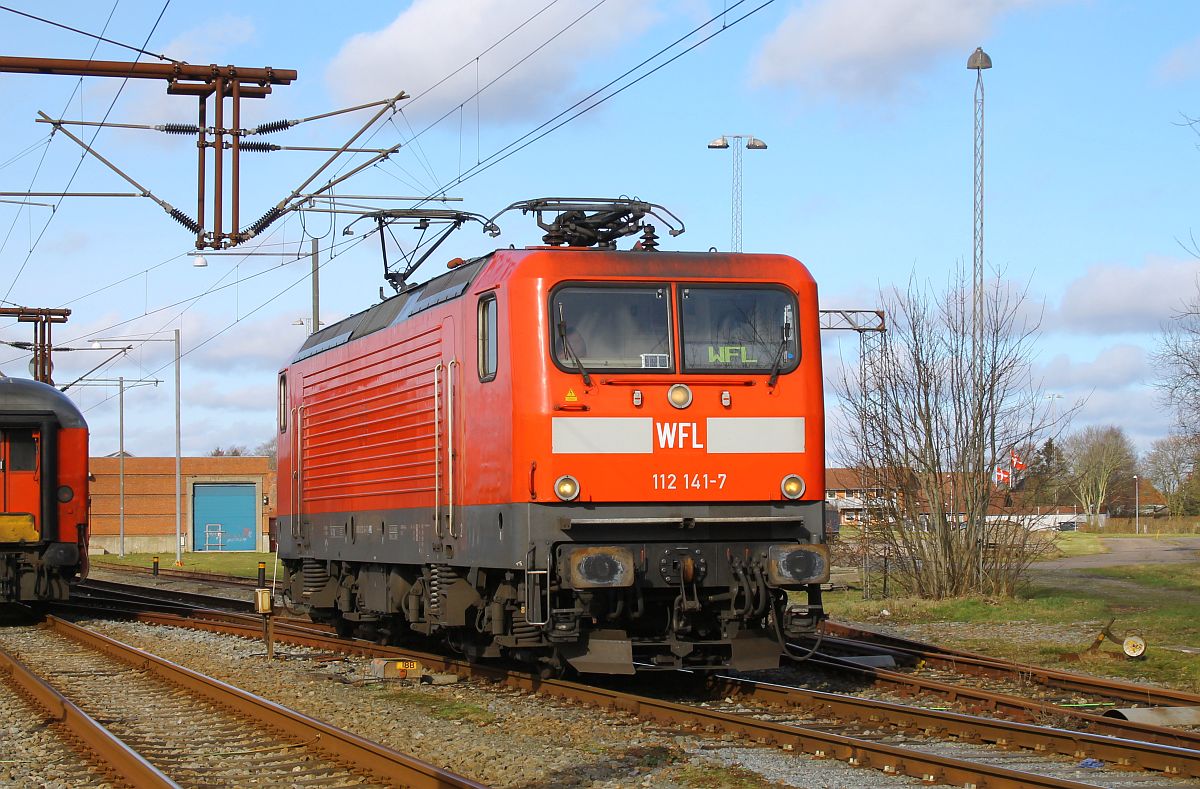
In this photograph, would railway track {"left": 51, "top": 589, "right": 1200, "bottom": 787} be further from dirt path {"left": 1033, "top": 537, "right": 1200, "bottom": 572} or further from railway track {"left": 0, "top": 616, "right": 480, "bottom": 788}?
dirt path {"left": 1033, "top": 537, "right": 1200, "bottom": 572}

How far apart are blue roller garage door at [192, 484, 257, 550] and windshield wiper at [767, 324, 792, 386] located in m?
64.1

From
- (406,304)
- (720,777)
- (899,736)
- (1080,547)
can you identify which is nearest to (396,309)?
(406,304)

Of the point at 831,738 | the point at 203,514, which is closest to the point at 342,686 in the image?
the point at 831,738

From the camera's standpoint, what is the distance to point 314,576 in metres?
17.4

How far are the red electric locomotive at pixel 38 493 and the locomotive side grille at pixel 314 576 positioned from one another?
5.04 meters

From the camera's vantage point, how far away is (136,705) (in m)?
12.3

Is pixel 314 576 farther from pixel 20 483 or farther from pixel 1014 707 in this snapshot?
pixel 1014 707

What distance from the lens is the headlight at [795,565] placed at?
11.1 m

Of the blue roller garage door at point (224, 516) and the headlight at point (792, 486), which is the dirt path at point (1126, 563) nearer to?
the headlight at point (792, 486)

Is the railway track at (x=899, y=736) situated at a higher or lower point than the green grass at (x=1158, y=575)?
higher

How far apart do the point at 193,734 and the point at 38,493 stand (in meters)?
11.4

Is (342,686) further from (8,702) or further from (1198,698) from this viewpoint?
(1198,698)

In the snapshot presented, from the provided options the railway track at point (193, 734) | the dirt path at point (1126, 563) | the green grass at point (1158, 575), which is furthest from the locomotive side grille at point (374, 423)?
the green grass at point (1158, 575)

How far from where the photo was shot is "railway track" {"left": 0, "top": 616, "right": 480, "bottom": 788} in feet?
28.3
